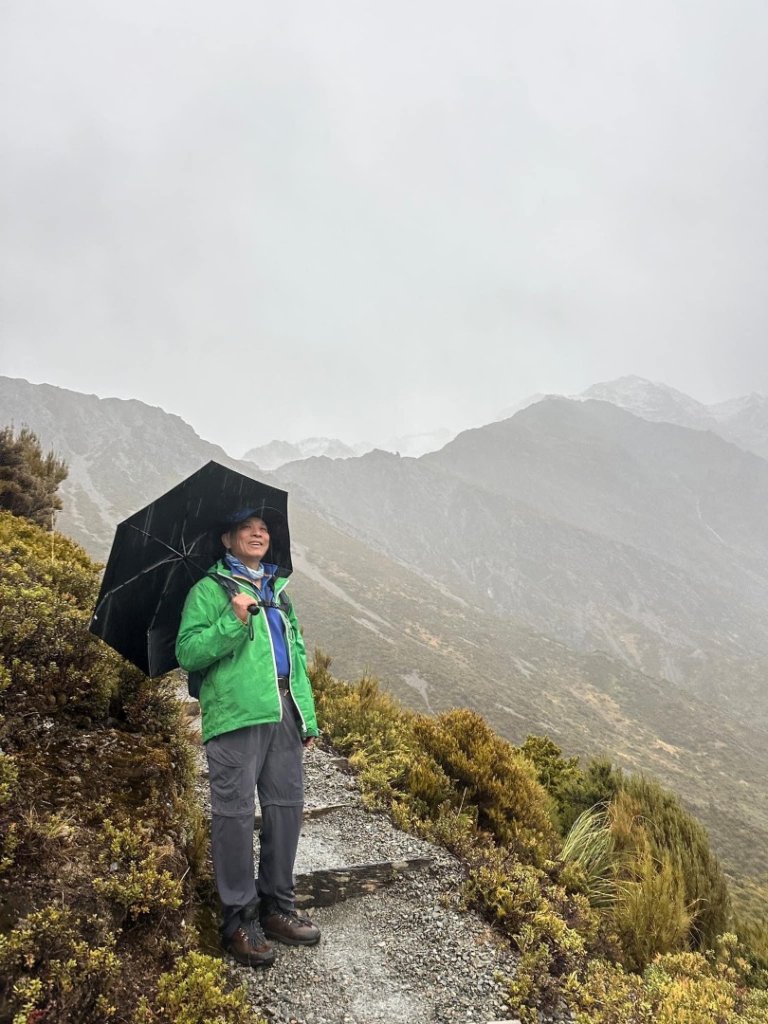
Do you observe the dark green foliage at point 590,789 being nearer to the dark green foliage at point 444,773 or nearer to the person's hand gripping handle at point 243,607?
the dark green foliage at point 444,773

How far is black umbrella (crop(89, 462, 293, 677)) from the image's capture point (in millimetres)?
2992

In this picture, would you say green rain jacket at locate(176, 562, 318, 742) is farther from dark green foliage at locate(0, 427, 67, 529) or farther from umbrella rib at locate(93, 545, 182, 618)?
dark green foliage at locate(0, 427, 67, 529)

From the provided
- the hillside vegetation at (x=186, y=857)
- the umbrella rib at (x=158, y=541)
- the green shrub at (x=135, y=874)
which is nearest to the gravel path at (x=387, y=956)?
the hillside vegetation at (x=186, y=857)

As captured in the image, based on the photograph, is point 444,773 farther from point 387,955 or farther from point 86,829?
point 86,829

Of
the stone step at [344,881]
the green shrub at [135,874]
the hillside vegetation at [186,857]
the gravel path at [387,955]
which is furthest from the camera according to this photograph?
the stone step at [344,881]

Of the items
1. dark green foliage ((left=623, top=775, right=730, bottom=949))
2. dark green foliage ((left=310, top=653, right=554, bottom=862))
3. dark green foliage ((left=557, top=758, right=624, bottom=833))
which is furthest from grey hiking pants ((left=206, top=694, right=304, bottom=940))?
dark green foliage ((left=557, top=758, right=624, bottom=833))

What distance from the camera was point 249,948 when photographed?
113 inches

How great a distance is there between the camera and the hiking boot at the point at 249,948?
286cm

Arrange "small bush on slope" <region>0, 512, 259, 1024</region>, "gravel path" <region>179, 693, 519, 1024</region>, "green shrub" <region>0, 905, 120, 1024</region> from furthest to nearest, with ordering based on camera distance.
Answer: "gravel path" <region>179, 693, 519, 1024</region>, "small bush on slope" <region>0, 512, 259, 1024</region>, "green shrub" <region>0, 905, 120, 1024</region>

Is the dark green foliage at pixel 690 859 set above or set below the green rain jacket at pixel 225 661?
below

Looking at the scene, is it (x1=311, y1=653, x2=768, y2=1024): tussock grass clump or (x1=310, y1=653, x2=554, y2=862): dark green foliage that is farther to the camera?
(x1=310, y1=653, x2=554, y2=862): dark green foliage

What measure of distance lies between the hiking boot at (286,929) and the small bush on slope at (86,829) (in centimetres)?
54

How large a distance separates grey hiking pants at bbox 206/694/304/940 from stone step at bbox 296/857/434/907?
736 mm

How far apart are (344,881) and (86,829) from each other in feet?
6.92
